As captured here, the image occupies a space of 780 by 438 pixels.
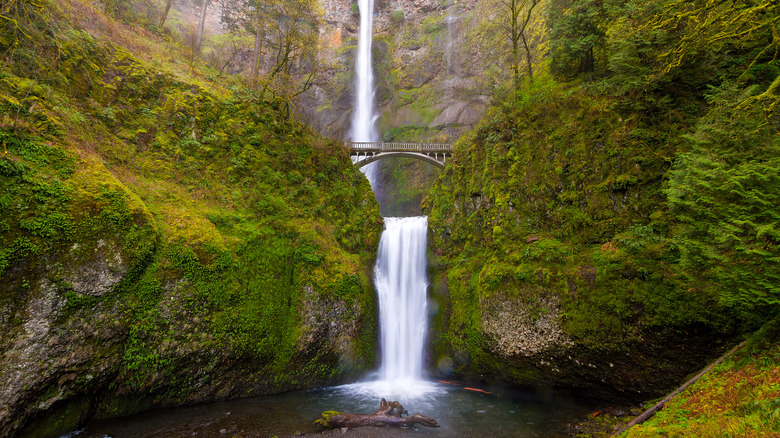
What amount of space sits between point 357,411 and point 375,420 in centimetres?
103

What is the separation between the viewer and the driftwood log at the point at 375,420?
676 cm

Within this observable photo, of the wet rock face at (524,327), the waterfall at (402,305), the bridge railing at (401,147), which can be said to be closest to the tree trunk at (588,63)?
the waterfall at (402,305)

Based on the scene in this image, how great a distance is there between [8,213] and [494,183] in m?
13.1

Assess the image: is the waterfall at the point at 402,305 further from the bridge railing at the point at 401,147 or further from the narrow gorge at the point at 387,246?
the bridge railing at the point at 401,147

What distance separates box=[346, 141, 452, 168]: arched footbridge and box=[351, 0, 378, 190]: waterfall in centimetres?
588

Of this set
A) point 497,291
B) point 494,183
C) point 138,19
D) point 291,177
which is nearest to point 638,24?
point 494,183

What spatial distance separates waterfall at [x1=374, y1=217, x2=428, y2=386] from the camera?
11.1 m

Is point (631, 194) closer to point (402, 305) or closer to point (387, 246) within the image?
point (402, 305)

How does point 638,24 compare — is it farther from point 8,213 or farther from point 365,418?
point 8,213

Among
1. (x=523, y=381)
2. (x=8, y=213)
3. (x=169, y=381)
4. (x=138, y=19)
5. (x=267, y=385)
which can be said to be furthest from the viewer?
(x=138, y=19)

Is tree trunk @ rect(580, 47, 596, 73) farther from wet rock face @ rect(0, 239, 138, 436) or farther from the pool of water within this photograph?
wet rock face @ rect(0, 239, 138, 436)

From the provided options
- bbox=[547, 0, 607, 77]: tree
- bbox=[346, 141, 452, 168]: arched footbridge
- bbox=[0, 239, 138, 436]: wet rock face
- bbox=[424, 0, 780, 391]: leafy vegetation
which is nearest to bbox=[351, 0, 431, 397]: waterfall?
bbox=[424, 0, 780, 391]: leafy vegetation

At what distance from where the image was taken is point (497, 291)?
9.43 metres

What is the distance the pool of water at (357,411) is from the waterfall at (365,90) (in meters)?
22.9
